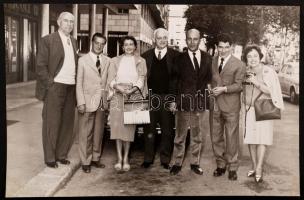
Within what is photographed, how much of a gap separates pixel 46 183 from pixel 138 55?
6.17 ft

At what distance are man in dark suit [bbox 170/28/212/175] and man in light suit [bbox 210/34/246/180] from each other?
115mm

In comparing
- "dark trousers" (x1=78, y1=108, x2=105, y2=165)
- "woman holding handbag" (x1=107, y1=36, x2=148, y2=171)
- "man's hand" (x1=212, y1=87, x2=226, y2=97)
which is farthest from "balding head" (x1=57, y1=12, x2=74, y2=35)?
"man's hand" (x1=212, y1=87, x2=226, y2=97)

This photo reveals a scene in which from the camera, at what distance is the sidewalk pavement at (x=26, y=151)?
5.08 metres

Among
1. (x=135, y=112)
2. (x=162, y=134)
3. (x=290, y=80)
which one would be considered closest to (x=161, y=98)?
(x=135, y=112)

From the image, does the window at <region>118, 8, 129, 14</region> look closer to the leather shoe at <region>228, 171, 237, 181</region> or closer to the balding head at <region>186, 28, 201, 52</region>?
the balding head at <region>186, 28, 201, 52</region>

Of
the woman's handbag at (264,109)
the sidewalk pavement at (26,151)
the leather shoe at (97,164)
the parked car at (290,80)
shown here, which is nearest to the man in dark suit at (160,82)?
the leather shoe at (97,164)

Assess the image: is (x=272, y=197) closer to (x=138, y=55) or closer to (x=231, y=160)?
(x=231, y=160)

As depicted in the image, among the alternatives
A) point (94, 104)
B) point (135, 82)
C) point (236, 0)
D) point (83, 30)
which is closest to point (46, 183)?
point (94, 104)

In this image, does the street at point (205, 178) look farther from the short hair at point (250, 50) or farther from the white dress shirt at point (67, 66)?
the white dress shirt at point (67, 66)

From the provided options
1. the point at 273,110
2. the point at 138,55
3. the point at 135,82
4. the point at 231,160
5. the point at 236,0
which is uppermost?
the point at 236,0

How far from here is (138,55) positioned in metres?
5.37

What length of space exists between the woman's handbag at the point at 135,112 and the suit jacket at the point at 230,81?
35.2 inches

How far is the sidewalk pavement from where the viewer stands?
5.08 meters

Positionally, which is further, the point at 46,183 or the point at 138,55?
the point at 138,55
